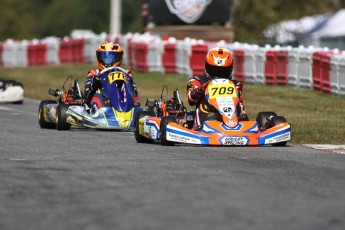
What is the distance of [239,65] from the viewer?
31.0m

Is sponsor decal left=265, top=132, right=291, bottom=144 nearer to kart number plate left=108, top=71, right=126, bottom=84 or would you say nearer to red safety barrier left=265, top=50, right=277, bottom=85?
kart number plate left=108, top=71, right=126, bottom=84

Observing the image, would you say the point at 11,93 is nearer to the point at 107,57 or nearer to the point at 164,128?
the point at 107,57

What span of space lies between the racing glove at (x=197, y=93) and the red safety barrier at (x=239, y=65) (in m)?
16.7

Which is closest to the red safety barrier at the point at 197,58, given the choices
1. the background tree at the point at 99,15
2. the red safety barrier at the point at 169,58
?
the red safety barrier at the point at 169,58

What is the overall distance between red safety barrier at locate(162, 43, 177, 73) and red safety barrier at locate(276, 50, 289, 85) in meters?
6.85

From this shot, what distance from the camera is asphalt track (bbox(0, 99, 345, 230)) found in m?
7.95

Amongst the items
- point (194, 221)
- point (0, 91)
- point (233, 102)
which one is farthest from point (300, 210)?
point (0, 91)

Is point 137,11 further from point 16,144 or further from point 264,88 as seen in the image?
point 16,144

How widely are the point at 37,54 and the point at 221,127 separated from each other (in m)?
34.4

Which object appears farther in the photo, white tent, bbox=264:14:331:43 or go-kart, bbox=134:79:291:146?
white tent, bbox=264:14:331:43

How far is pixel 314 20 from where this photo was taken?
182 feet

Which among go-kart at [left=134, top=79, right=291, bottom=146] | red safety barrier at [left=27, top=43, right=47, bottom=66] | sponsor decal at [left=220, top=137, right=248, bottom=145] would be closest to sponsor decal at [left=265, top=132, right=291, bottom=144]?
go-kart at [left=134, top=79, right=291, bottom=146]

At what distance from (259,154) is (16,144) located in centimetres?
300

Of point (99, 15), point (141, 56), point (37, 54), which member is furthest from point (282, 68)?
point (99, 15)
